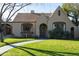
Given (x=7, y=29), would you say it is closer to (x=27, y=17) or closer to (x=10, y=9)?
(x=10, y=9)

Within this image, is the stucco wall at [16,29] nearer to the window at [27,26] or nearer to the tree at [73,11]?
the window at [27,26]

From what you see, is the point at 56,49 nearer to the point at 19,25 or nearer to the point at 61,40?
the point at 61,40

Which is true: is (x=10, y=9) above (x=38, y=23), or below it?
above

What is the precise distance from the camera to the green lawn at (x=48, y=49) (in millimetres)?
12523

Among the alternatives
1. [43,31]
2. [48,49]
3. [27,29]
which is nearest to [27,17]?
[27,29]

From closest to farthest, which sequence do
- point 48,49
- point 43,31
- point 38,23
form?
1. point 48,49
2. point 38,23
3. point 43,31

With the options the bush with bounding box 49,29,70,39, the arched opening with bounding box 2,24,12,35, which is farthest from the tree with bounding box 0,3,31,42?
the bush with bounding box 49,29,70,39

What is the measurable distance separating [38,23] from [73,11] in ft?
3.94

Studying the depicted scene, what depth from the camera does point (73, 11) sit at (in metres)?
12.8

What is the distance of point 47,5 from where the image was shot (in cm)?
1257

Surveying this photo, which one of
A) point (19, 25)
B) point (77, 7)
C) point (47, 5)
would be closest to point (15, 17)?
point (19, 25)

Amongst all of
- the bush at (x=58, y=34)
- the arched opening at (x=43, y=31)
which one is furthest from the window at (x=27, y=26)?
the bush at (x=58, y=34)

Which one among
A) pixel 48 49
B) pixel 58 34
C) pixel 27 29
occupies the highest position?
pixel 27 29

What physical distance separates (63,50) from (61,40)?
38 centimetres
